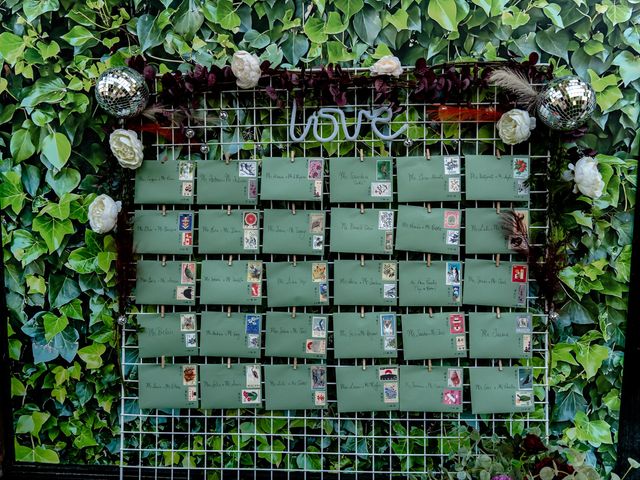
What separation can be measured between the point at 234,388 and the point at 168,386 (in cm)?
22

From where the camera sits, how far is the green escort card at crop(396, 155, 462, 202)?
5.43 ft

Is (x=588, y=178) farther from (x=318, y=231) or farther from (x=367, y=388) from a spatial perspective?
(x=367, y=388)

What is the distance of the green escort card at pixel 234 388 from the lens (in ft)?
5.65

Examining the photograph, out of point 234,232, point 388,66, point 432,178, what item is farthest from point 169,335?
point 388,66

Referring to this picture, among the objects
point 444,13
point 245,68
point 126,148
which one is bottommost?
point 126,148

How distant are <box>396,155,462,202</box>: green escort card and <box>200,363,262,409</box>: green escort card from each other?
0.75 m

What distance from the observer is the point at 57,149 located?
178cm

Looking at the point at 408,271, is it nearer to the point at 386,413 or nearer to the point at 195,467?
the point at 386,413

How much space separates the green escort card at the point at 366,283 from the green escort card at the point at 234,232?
29 centimetres

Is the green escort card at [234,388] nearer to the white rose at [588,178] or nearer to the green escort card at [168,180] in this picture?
the green escort card at [168,180]

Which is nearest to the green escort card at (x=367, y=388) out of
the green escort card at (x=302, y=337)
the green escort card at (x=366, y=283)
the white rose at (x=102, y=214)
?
the green escort card at (x=302, y=337)

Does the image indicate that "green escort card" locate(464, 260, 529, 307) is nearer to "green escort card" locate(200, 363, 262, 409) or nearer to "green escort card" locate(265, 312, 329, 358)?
"green escort card" locate(265, 312, 329, 358)

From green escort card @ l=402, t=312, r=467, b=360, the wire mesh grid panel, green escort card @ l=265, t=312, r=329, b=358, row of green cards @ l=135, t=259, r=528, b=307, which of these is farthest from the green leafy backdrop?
green escort card @ l=265, t=312, r=329, b=358

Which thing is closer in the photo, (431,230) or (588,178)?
(588,178)
